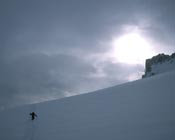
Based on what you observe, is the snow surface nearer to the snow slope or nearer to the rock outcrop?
the rock outcrop

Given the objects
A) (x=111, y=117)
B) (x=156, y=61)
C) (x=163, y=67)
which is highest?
(x=156, y=61)

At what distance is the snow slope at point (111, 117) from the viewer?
9.79 m

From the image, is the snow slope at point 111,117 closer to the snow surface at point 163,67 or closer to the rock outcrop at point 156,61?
the snow surface at point 163,67

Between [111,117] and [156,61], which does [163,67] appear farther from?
[111,117]

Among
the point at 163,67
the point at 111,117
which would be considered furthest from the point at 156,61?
the point at 111,117

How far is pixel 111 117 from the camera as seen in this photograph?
12.4 meters

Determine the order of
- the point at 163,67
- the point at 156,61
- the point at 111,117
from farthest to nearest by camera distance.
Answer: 1. the point at 156,61
2. the point at 163,67
3. the point at 111,117

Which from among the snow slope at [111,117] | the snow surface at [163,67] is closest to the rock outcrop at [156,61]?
the snow surface at [163,67]

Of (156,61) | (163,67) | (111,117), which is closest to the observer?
(111,117)

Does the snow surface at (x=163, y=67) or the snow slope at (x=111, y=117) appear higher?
the snow surface at (x=163, y=67)

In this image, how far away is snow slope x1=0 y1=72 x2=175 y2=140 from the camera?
9786mm

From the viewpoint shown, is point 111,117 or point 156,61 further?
point 156,61

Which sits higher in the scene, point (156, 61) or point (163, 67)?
point (156, 61)

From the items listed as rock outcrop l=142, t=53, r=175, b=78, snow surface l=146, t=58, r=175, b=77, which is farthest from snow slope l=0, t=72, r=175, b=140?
rock outcrop l=142, t=53, r=175, b=78
